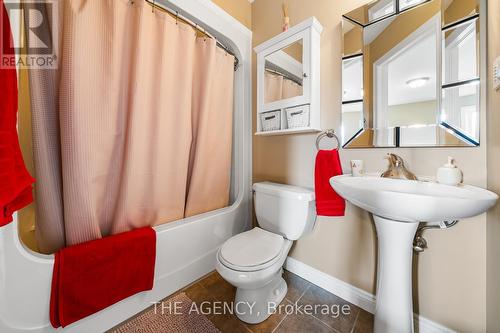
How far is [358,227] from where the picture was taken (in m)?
1.17

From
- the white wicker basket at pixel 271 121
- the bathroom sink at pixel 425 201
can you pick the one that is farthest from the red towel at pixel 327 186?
the white wicker basket at pixel 271 121

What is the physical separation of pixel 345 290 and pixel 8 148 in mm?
1713

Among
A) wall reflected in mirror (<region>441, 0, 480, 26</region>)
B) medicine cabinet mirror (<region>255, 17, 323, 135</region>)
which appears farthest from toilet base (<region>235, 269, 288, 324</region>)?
wall reflected in mirror (<region>441, 0, 480, 26</region>)

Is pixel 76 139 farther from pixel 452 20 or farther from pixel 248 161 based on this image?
pixel 452 20

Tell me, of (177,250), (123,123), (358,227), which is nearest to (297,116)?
(358,227)

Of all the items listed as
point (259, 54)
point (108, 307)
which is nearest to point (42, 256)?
point (108, 307)

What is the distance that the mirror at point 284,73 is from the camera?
1289 mm

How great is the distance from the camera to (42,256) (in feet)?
2.63

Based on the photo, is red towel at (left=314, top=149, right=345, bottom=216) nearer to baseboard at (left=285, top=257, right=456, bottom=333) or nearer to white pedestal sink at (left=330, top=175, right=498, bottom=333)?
white pedestal sink at (left=330, top=175, right=498, bottom=333)

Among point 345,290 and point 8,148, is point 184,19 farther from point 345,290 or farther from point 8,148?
point 345,290

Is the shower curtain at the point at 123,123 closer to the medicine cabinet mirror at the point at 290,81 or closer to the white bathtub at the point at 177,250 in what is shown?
the white bathtub at the point at 177,250

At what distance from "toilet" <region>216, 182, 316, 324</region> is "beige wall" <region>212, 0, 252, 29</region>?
4.55ft

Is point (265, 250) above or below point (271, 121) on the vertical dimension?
below

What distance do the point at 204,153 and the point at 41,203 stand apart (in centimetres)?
83
